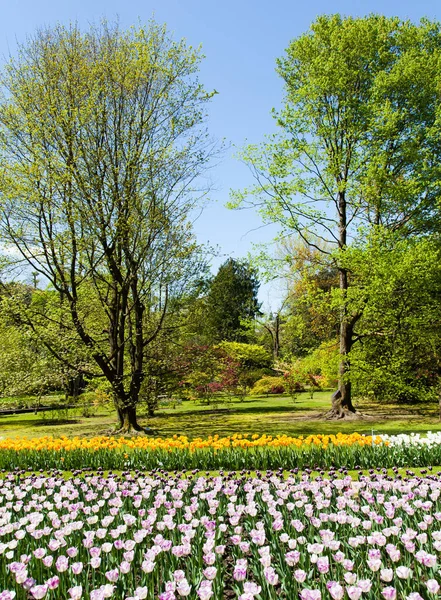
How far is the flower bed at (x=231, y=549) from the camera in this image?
267cm

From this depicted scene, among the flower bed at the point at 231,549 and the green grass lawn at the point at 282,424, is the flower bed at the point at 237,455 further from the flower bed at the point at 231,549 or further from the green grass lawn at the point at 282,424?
the green grass lawn at the point at 282,424

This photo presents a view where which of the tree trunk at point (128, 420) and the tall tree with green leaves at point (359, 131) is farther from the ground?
the tall tree with green leaves at point (359, 131)

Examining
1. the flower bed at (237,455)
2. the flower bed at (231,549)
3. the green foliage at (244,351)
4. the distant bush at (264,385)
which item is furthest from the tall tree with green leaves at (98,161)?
the distant bush at (264,385)

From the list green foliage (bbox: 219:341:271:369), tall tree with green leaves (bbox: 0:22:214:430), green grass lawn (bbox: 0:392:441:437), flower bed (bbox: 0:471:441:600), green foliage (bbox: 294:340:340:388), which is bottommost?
green grass lawn (bbox: 0:392:441:437)

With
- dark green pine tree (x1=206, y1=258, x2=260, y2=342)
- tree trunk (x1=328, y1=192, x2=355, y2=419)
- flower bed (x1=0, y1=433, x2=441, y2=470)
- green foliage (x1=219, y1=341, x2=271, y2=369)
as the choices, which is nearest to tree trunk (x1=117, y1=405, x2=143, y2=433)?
flower bed (x1=0, y1=433, x2=441, y2=470)

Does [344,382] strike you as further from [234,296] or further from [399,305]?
[234,296]

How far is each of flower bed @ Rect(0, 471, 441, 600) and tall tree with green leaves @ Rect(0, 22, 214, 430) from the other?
8.00 m

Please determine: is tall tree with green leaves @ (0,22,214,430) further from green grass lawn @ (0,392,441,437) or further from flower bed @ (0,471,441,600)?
flower bed @ (0,471,441,600)

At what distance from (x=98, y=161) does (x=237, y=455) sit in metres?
8.55

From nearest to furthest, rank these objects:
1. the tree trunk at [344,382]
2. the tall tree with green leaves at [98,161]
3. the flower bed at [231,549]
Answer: the flower bed at [231,549]
the tall tree with green leaves at [98,161]
the tree trunk at [344,382]

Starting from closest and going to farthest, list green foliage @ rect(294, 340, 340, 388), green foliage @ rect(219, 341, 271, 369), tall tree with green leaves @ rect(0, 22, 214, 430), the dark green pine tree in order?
tall tree with green leaves @ rect(0, 22, 214, 430)
green foliage @ rect(294, 340, 340, 388)
green foliage @ rect(219, 341, 271, 369)
the dark green pine tree

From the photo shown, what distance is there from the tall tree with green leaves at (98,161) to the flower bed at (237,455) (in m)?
4.54

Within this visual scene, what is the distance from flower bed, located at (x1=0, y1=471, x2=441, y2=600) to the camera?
2.67 metres

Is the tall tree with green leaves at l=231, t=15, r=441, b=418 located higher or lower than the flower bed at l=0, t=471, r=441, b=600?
higher
